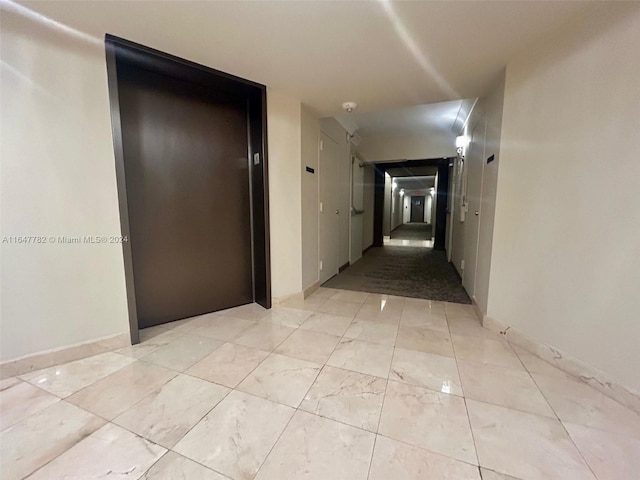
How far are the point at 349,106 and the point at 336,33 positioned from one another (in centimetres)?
118

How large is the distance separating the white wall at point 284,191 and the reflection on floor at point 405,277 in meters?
0.89

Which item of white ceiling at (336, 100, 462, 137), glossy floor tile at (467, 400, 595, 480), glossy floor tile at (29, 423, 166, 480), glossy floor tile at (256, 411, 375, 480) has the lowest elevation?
glossy floor tile at (29, 423, 166, 480)

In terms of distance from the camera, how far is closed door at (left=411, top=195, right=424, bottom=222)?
20.6 m

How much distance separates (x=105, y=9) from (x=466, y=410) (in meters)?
2.97

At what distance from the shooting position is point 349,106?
2.88 m

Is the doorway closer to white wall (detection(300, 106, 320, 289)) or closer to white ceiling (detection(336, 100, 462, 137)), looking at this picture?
white ceiling (detection(336, 100, 462, 137))

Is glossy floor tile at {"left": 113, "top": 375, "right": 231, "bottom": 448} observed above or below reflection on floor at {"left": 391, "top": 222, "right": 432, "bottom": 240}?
above

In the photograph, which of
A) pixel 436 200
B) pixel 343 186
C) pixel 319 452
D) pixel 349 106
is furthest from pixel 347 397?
pixel 436 200

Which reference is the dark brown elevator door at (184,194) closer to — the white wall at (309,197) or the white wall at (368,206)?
the white wall at (309,197)

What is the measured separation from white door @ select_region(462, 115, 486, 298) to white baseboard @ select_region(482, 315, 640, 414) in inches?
29.4

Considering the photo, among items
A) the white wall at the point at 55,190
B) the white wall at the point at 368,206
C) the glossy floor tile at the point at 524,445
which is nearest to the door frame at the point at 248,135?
the white wall at the point at 55,190

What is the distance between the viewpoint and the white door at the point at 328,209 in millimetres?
3527

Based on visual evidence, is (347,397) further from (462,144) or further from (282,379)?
(462,144)

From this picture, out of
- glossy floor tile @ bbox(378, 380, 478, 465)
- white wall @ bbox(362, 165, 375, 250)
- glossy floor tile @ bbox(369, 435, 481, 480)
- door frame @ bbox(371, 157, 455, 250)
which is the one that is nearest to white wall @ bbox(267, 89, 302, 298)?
glossy floor tile @ bbox(378, 380, 478, 465)
